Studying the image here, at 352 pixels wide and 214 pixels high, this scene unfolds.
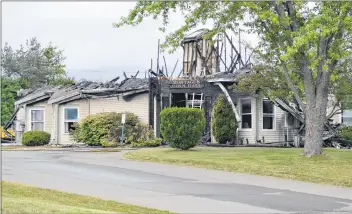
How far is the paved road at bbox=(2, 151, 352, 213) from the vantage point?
1099cm

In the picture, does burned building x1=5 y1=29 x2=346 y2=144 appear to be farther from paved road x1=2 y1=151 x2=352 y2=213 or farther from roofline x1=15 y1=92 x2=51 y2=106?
paved road x1=2 y1=151 x2=352 y2=213

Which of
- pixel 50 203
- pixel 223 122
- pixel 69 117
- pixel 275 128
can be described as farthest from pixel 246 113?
pixel 50 203

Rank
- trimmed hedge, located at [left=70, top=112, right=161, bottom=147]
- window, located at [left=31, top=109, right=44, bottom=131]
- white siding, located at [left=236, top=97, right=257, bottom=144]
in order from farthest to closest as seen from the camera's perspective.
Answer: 1. window, located at [left=31, top=109, right=44, bottom=131]
2. white siding, located at [left=236, top=97, right=257, bottom=144]
3. trimmed hedge, located at [left=70, top=112, right=161, bottom=147]

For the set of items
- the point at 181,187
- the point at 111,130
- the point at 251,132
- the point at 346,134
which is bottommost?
the point at 181,187

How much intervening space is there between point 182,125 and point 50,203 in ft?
40.2

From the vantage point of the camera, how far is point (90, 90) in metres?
30.4

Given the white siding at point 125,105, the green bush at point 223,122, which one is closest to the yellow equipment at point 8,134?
the white siding at point 125,105

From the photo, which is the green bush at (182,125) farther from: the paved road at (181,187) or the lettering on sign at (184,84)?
the lettering on sign at (184,84)

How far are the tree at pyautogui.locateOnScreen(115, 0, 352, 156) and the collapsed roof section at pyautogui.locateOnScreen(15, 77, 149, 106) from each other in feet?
34.0

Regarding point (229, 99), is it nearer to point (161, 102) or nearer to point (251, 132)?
point (251, 132)

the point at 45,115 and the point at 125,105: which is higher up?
the point at 125,105

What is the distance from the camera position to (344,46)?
18.5 metres

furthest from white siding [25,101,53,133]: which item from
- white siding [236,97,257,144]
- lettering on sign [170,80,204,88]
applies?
white siding [236,97,257,144]

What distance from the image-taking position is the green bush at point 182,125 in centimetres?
2167
